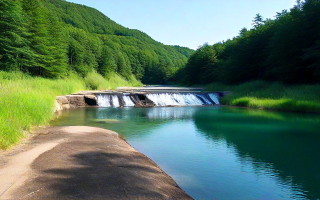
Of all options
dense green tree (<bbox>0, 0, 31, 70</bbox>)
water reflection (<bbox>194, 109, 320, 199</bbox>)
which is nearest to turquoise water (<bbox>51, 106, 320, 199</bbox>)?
water reflection (<bbox>194, 109, 320, 199</bbox>)

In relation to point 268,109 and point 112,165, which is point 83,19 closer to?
point 268,109

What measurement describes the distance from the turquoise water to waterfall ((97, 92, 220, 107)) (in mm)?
11251

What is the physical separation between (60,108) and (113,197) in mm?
17479

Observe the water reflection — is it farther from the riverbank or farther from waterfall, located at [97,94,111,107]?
waterfall, located at [97,94,111,107]

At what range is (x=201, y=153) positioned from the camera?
8.63 meters

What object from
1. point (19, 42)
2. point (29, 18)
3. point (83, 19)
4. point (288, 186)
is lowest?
point (288, 186)

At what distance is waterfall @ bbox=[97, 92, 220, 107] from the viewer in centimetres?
2514

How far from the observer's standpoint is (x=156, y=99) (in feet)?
88.2

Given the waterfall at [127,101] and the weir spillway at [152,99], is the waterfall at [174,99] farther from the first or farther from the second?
the waterfall at [127,101]

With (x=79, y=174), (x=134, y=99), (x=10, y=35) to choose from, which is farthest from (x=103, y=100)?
(x=79, y=174)

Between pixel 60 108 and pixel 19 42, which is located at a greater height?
pixel 19 42

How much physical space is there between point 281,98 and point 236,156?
52.2ft

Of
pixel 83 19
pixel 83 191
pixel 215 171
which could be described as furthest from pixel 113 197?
pixel 83 19

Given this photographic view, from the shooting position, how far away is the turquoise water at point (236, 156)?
18.6ft
